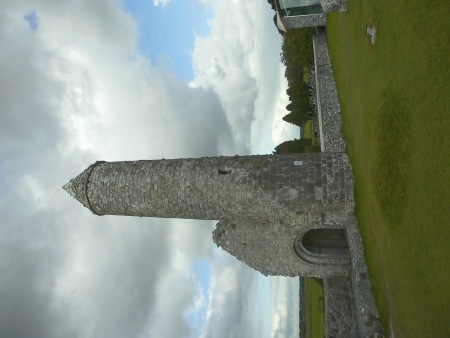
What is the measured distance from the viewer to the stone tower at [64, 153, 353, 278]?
12117 mm

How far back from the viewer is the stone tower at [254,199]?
12.1m

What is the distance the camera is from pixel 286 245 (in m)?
13.9

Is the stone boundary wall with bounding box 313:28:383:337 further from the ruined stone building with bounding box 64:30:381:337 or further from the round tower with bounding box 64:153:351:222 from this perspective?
the round tower with bounding box 64:153:351:222

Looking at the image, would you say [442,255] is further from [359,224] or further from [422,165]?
[359,224]

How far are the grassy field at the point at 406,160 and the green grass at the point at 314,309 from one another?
43.4ft

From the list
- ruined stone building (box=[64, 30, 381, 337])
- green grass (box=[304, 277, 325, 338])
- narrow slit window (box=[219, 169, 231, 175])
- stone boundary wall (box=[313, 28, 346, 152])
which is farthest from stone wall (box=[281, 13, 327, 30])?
green grass (box=[304, 277, 325, 338])

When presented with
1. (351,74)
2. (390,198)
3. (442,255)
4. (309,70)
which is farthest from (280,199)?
(309,70)

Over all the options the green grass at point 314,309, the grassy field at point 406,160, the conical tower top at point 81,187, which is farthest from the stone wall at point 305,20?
the conical tower top at point 81,187

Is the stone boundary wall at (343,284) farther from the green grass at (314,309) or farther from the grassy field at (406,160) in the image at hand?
the green grass at (314,309)

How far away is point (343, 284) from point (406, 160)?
7.40 metres

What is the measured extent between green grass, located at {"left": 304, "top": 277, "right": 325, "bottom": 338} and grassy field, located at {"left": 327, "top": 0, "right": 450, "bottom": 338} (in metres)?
13.2

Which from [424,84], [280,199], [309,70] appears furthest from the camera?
[309,70]

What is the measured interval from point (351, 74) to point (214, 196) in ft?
19.7

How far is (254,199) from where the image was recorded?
12367 millimetres
